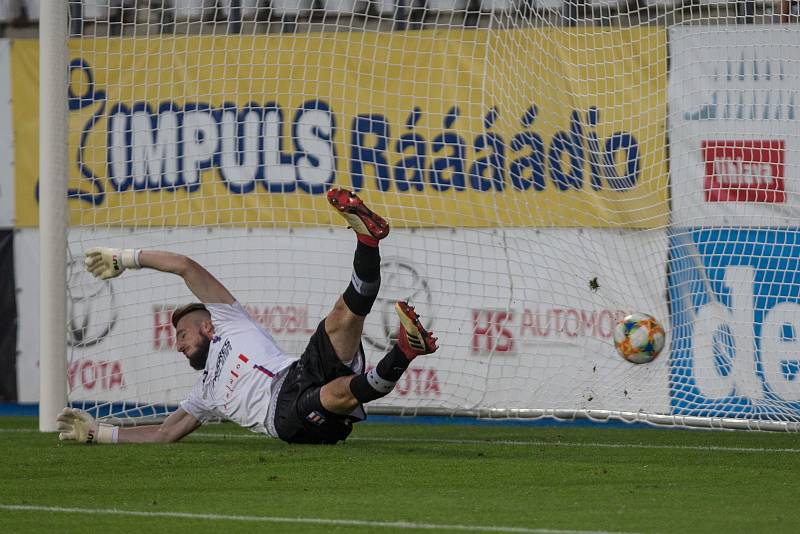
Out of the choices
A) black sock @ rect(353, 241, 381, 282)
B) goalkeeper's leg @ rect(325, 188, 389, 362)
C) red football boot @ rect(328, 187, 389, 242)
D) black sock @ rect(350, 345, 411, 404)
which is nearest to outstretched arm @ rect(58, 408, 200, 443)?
goalkeeper's leg @ rect(325, 188, 389, 362)

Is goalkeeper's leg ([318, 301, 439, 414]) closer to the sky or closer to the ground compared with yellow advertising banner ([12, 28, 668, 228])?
closer to the ground

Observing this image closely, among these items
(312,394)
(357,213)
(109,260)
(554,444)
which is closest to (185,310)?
(109,260)

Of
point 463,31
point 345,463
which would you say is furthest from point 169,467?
point 463,31

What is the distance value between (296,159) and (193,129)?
0.74 metres

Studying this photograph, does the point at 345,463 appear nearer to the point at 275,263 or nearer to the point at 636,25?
the point at 275,263

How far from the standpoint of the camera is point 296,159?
9.24 meters

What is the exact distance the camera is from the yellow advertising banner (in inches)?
345

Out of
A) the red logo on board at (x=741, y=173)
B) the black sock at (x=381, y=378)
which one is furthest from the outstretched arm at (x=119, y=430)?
the red logo on board at (x=741, y=173)

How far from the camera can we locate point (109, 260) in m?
7.32

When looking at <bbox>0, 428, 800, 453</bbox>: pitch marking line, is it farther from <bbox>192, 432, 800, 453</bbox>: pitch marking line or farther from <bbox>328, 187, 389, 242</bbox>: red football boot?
<bbox>328, 187, 389, 242</bbox>: red football boot

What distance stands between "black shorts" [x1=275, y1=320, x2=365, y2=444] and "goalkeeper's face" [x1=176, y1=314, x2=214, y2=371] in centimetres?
60

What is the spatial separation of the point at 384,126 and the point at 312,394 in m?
2.79

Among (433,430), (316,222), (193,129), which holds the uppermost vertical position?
(193,129)

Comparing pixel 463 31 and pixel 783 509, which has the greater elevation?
pixel 463 31
